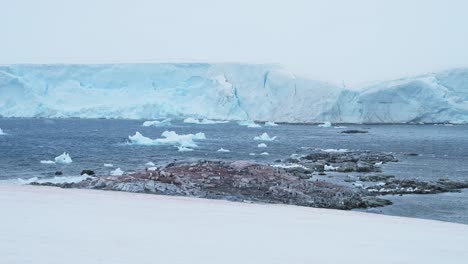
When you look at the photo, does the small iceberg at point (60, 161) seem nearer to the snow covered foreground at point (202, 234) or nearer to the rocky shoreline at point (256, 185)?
the rocky shoreline at point (256, 185)

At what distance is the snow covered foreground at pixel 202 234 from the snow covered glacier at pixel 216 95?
138ft

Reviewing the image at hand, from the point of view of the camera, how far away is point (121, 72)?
199ft

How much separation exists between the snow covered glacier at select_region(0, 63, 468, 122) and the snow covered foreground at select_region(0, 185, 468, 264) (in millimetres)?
42046

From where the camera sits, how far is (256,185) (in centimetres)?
1412

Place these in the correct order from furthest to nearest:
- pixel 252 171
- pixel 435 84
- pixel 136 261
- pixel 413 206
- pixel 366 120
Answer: pixel 366 120 < pixel 435 84 < pixel 252 171 < pixel 413 206 < pixel 136 261

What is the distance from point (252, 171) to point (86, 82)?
4716 cm

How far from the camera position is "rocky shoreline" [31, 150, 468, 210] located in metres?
12.5

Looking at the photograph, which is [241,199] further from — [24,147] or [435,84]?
[435,84]

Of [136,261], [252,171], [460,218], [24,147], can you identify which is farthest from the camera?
[24,147]

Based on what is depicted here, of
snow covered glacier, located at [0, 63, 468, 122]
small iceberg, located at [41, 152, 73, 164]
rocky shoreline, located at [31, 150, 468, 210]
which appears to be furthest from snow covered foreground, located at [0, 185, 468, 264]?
snow covered glacier, located at [0, 63, 468, 122]

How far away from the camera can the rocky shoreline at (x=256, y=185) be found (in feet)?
41.1

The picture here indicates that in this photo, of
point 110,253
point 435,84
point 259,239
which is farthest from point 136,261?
point 435,84

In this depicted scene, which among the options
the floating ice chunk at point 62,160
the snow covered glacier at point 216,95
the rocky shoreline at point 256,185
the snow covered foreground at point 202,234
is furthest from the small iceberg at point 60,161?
the snow covered glacier at point 216,95

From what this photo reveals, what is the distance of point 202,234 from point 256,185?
7651 mm
